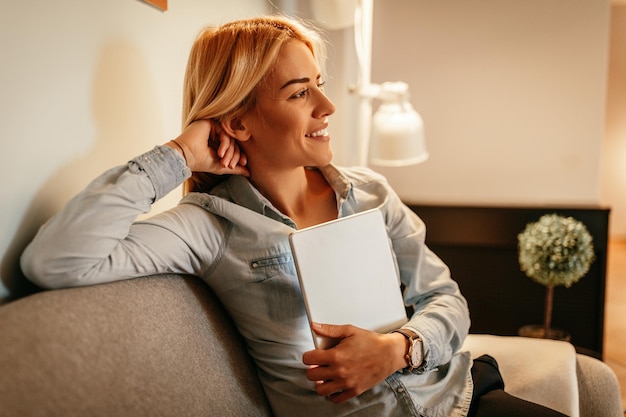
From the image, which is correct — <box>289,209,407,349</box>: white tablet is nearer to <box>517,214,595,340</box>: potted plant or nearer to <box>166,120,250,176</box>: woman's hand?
<box>166,120,250,176</box>: woman's hand

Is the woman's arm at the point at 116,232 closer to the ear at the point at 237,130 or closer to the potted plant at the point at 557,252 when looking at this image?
the ear at the point at 237,130

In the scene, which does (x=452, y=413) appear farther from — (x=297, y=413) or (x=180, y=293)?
(x=180, y=293)

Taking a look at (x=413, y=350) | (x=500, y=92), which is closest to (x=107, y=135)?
(x=413, y=350)

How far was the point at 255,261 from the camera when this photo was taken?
1.14m

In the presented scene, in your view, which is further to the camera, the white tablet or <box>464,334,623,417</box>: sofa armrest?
<box>464,334,623,417</box>: sofa armrest

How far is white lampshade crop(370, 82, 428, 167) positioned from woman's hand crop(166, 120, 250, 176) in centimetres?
122

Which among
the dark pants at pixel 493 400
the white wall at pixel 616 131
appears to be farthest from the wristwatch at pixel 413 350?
the white wall at pixel 616 131

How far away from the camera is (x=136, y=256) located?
3.32ft

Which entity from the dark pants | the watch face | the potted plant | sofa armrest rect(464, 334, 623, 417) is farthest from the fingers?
the potted plant

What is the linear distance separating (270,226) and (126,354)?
A: 38 cm

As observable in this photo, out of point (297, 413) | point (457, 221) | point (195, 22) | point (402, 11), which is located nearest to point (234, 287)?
point (297, 413)

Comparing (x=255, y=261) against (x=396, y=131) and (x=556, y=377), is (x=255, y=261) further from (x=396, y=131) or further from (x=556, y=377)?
(x=396, y=131)

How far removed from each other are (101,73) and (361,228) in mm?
537

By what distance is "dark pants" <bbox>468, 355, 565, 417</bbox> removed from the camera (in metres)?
1.13
